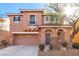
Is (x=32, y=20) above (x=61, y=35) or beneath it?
above

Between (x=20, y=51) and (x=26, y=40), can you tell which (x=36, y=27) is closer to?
(x=26, y=40)

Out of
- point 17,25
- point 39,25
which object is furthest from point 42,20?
point 17,25

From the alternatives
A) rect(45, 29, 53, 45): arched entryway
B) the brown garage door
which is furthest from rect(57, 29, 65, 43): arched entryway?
the brown garage door

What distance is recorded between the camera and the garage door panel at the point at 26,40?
4816 millimetres

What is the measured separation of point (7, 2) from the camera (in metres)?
4.79

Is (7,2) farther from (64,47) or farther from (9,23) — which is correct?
(64,47)

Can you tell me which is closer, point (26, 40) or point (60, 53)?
point (60, 53)

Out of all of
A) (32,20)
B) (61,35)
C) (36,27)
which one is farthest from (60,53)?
(32,20)

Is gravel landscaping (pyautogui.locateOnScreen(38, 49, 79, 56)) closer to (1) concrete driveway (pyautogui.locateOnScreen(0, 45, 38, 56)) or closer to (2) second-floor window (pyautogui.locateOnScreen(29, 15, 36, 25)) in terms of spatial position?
(1) concrete driveway (pyautogui.locateOnScreen(0, 45, 38, 56))

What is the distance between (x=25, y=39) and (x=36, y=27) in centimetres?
28

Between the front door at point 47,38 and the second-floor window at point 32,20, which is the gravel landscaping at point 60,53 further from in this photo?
the second-floor window at point 32,20

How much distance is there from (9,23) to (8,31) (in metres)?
0.14

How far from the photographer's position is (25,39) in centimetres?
487

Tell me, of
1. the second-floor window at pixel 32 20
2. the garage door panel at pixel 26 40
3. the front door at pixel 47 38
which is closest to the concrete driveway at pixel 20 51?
the garage door panel at pixel 26 40
